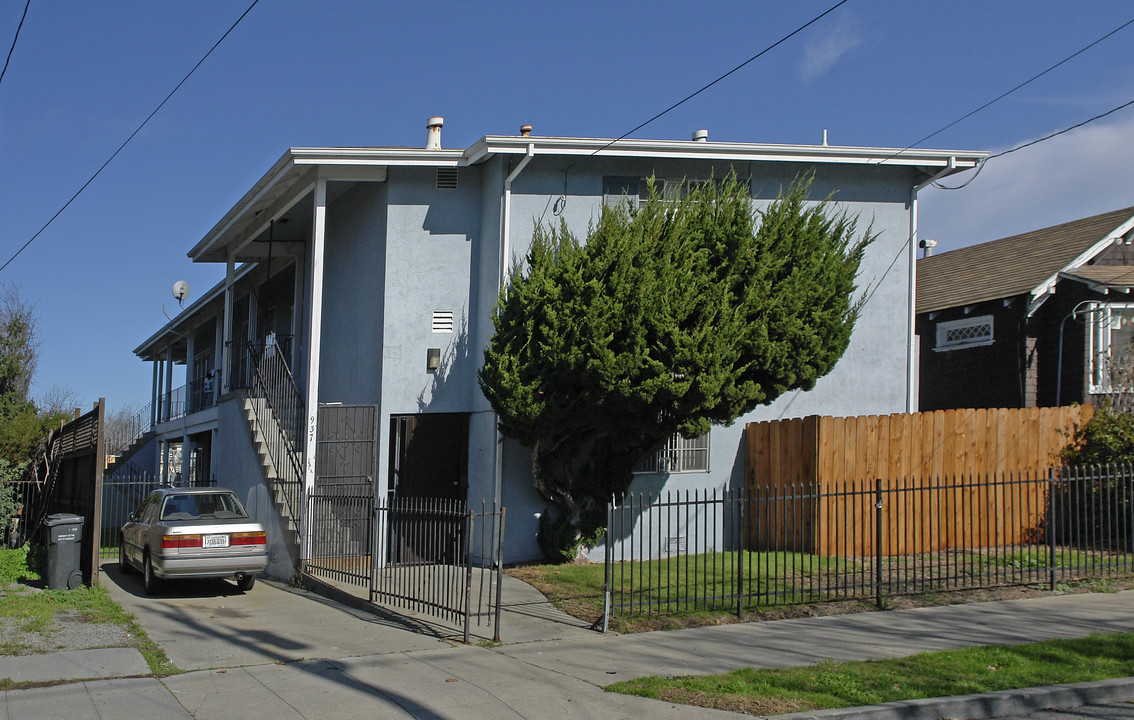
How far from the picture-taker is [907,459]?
1453 centimetres

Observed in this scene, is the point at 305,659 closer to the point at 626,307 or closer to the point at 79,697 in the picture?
the point at 79,697

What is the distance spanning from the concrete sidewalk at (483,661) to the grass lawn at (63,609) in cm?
22

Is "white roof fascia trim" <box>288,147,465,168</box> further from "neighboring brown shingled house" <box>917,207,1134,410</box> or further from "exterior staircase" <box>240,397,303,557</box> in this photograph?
"neighboring brown shingled house" <box>917,207,1134,410</box>

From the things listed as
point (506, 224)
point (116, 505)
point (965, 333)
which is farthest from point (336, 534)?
point (116, 505)

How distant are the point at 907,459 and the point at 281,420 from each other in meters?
10.0

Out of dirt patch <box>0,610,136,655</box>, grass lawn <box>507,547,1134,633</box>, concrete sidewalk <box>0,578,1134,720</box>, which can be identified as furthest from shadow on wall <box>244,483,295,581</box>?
dirt patch <box>0,610,136,655</box>

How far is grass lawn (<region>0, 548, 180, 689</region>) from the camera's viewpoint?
355 inches

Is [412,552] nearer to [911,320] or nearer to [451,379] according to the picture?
[451,379]

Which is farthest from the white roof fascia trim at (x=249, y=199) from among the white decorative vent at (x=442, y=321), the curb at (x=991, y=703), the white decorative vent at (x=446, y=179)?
the curb at (x=991, y=703)

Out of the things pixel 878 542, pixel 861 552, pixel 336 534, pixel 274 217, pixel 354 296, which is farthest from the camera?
pixel 274 217

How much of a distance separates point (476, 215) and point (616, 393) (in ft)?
14.5

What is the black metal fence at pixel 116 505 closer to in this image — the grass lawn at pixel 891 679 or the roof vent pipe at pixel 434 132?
the roof vent pipe at pixel 434 132

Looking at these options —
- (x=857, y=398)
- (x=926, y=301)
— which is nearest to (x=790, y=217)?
(x=857, y=398)

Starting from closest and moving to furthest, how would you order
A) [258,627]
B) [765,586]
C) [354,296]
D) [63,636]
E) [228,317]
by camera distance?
[63,636], [258,627], [765,586], [354,296], [228,317]
